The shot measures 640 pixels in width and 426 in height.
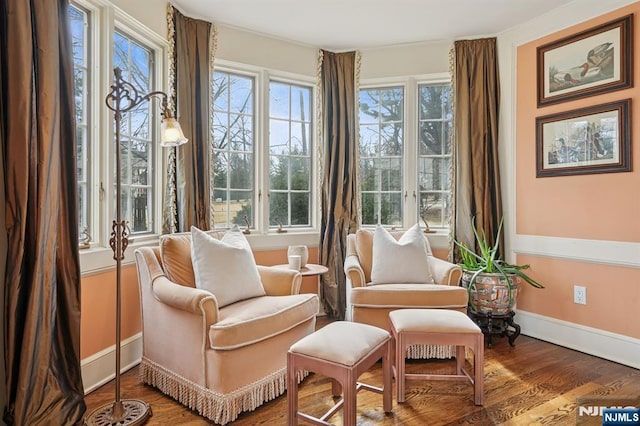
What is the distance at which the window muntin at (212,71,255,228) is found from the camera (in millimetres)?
3408

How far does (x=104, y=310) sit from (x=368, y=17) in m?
2.86

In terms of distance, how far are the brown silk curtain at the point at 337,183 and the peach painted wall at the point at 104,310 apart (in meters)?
1.66

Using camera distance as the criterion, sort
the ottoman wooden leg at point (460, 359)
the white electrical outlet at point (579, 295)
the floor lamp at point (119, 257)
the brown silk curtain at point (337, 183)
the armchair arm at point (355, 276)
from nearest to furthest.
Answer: the floor lamp at point (119, 257) < the ottoman wooden leg at point (460, 359) < the armchair arm at point (355, 276) < the white electrical outlet at point (579, 295) < the brown silk curtain at point (337, 183)

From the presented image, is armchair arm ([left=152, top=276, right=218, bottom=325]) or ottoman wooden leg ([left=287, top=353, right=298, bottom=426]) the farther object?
armchair arm ([left=152, top=276, right=218, bottom=325])

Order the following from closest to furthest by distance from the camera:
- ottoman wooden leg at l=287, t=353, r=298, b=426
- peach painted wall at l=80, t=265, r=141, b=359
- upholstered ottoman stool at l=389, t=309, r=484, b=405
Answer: ottoman wooden leg at l=287, t=353, r=298, b=426
upholstered ottoman stool at l=389, t=309, r=484, b=405
peach painted wall at l=80, t=265, r=141, b=359

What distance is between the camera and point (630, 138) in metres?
2.68

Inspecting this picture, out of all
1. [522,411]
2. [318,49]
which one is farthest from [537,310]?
[318,49]

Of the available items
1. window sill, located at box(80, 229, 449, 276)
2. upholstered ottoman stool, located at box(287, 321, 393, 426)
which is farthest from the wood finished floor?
window sill, located at box(80, 229, 449, 276)

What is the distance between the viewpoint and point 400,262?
2.93 m

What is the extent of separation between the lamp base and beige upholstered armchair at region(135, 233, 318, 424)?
0.61ft

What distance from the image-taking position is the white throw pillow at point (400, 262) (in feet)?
9.53

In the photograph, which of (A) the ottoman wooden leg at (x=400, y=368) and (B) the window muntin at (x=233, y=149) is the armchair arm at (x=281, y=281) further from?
(B) the window muntin at (x=233, y=149)

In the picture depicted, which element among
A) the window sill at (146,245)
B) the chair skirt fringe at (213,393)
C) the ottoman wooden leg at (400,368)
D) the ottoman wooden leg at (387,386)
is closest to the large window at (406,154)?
the window sill at (146,245)

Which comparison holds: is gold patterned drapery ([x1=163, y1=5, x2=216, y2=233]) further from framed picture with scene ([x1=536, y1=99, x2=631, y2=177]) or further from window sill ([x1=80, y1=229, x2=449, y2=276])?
framed picture with scene ([x1=536, y1=99, x2=631, y2=177])
